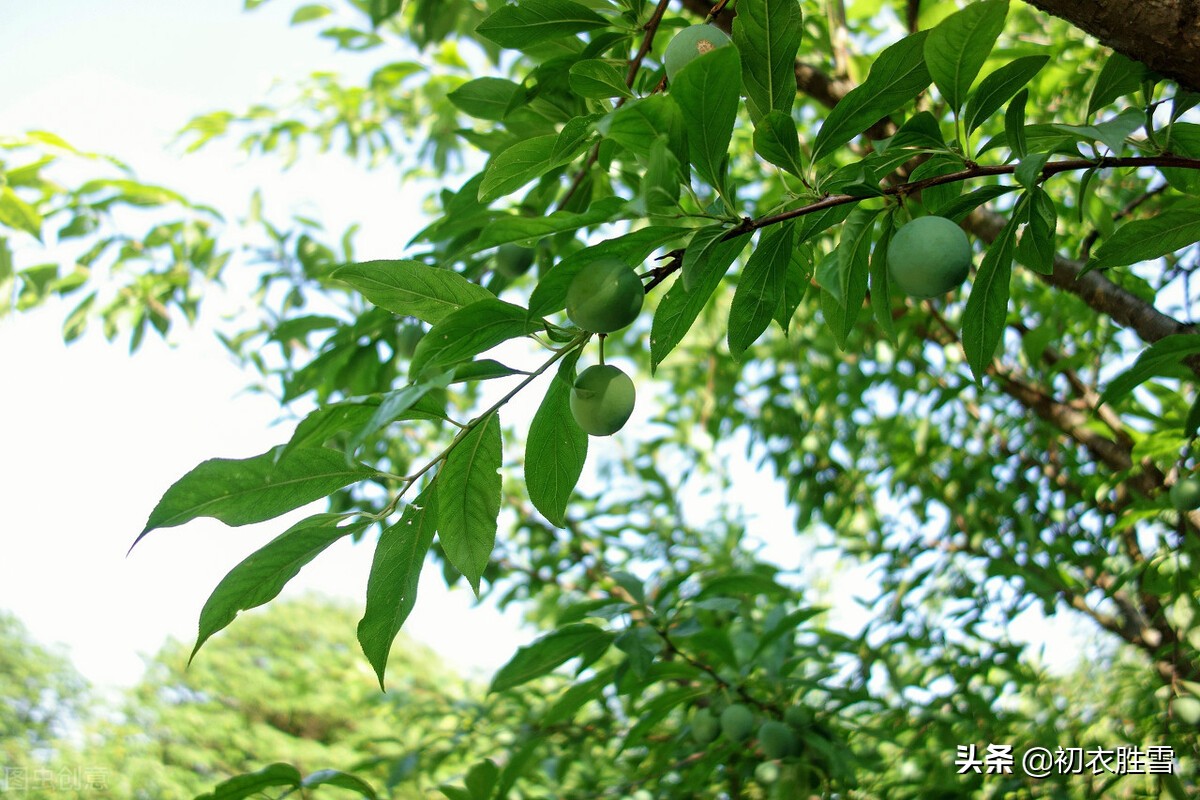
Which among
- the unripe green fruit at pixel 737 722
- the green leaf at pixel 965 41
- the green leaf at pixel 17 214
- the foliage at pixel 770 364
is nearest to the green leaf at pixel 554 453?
the foliage at pixel 770 364

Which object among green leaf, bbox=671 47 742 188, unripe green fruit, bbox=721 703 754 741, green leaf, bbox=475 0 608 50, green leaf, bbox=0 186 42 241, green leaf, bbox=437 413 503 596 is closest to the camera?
green leaf, bbox=671 47 742 188

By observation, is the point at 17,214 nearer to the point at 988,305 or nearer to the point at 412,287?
the point at 412,287

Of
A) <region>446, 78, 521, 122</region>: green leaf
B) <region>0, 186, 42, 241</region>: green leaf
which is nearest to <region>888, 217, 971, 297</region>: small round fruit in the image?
<region>446, 78, 521, 122</region>: green leaf

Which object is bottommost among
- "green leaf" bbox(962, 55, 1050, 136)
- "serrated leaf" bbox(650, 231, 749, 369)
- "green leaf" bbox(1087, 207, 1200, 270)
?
"serrated leaf" bbox(650, 231, 749, 369)

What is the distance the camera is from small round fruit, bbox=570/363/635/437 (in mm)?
580

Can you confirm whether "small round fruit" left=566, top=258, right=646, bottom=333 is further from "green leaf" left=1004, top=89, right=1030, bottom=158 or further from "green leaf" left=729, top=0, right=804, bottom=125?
"green leaf" left=1004, top=89, right=1030, bottom=158

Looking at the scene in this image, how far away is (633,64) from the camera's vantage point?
77cm

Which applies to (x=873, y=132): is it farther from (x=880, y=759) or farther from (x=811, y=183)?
(x=880, y=759)

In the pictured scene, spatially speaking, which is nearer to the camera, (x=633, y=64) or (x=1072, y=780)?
(x=633, y=64)

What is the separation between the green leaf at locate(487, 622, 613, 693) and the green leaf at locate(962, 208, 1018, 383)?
24.3 inches

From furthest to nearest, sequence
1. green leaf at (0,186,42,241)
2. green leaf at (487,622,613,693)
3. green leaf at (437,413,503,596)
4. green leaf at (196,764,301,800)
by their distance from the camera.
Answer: green leaf at (0,186,42,241) < green leaf at (487,622,613,693) < green leaf at (196,764,301,800) < green leaf at (437,413,503,596)

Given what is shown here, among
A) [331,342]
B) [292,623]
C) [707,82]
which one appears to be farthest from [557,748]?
[292,623]

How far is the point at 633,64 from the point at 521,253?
0.37m

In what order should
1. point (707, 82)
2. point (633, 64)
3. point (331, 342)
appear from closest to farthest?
point (707, 82)
point (633, 64)
point (331, 342)
